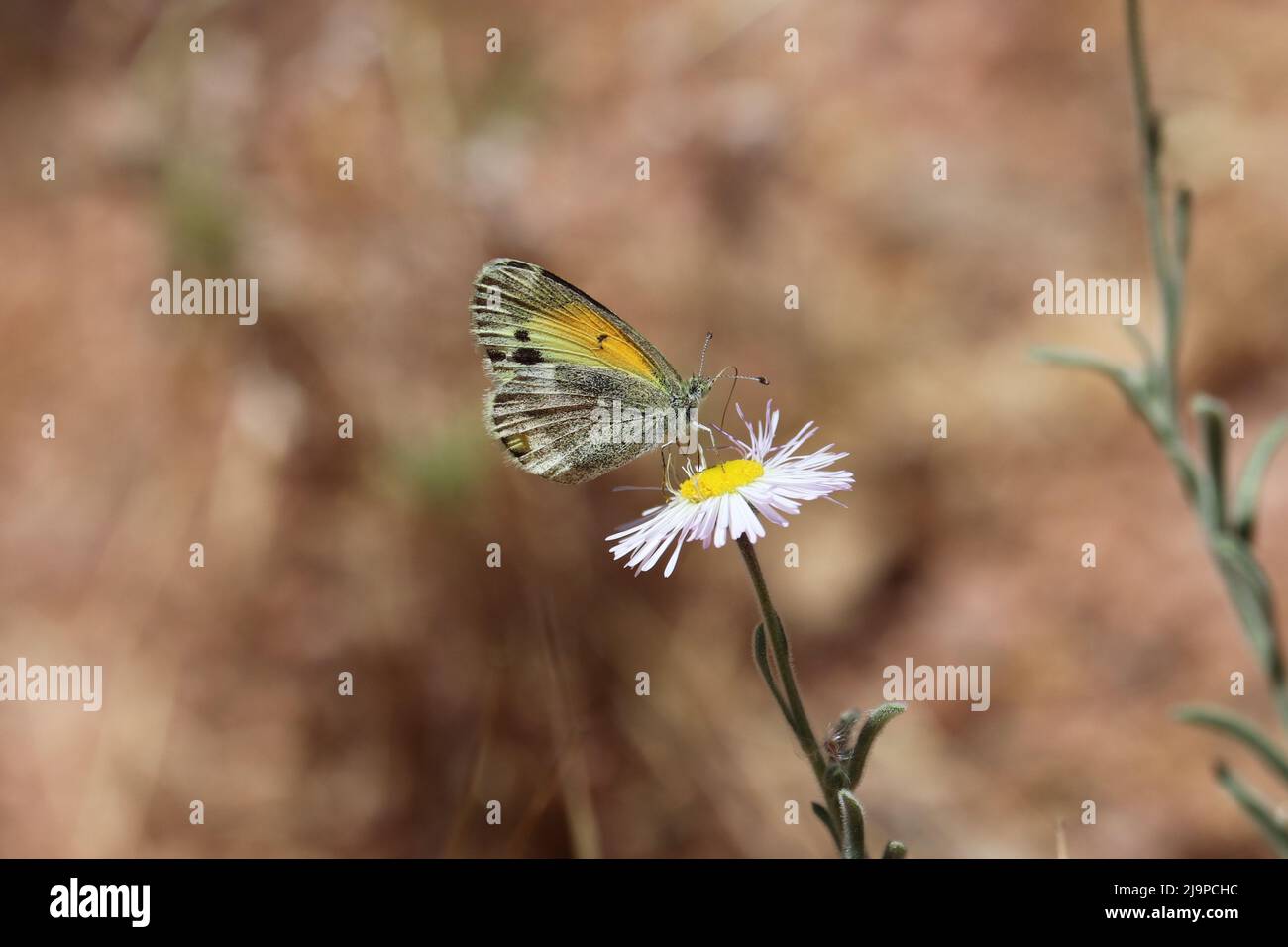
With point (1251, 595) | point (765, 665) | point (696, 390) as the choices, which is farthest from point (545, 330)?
point (1251, 595)

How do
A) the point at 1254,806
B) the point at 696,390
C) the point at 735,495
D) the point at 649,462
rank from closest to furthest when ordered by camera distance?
the point at 1254,806 → the point at 735,495 → the point at 696,390 → the point at 649,462

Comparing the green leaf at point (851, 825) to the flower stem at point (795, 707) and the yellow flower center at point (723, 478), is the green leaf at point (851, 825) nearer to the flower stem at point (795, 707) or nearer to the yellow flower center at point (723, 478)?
the flower stem at point (795, 707)

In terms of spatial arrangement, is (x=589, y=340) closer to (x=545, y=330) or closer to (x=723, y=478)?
(x=545, y=330)

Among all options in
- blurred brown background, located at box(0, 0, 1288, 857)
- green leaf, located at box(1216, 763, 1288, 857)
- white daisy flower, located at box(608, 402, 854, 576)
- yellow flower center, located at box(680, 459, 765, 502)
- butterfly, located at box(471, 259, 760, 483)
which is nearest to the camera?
green leaf, located at box(1216, 763, 1288, 857)

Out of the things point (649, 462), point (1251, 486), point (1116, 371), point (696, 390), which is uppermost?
point (649, 462)

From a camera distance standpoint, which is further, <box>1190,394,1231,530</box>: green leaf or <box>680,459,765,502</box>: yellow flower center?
<box>680,459,765,502</box>: yellow flower center

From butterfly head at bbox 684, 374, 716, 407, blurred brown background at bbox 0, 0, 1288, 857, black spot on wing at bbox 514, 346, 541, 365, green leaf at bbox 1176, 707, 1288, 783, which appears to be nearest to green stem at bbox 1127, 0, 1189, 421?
green leaf at bbox 1176, 707, 1288, 783

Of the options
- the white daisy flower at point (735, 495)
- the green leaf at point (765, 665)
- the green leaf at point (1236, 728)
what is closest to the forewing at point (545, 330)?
the white daisy flower at point (735, 495)

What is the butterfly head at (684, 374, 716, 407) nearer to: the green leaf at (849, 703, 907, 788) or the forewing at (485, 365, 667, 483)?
the forewing at (485, 365, 667, 483)
